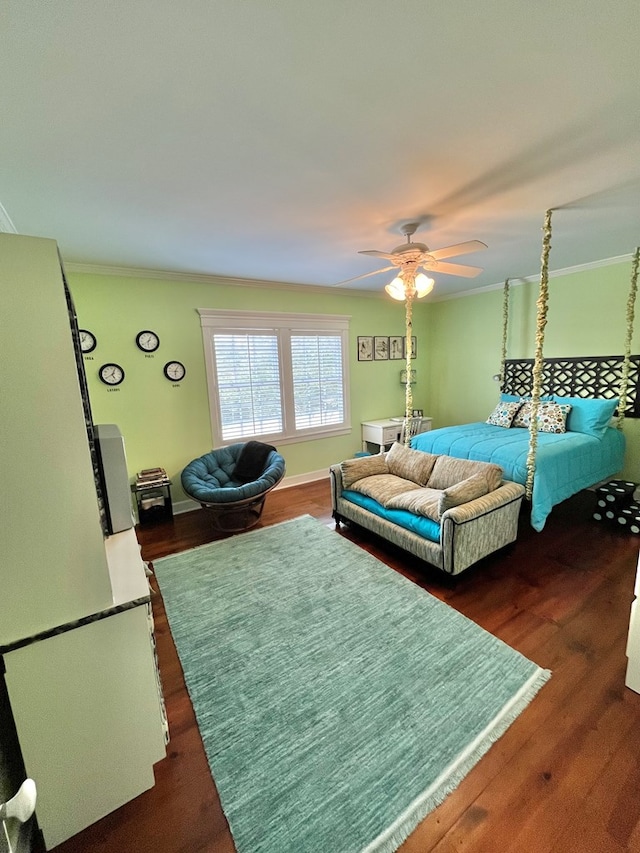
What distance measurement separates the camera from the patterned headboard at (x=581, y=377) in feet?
12.2

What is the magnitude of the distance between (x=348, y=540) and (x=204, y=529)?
1521 mm

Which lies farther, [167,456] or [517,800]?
[167,456]

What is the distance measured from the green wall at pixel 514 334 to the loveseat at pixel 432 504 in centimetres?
247

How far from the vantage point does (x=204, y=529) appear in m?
3.46

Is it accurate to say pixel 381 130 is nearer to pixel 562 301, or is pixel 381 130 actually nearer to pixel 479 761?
pixel 479 761

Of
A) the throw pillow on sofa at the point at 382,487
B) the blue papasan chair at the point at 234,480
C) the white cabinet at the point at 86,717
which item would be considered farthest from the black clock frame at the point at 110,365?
the white cabinet at the point at 86,717

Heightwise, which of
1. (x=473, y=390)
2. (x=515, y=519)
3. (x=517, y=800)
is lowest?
(x=517, y=800)

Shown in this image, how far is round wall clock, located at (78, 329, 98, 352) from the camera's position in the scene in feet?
10.7

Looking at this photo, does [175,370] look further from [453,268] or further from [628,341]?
[628,341]

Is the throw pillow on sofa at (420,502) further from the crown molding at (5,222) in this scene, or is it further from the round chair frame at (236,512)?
the crown molding at (5,222)

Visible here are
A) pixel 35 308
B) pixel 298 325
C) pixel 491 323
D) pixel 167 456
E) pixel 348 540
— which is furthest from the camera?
pixel 491 323

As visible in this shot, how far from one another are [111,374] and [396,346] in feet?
13.3

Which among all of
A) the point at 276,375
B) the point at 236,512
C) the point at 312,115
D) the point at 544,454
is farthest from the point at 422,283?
the point at 236,512

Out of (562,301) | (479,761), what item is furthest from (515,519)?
(562,301)
